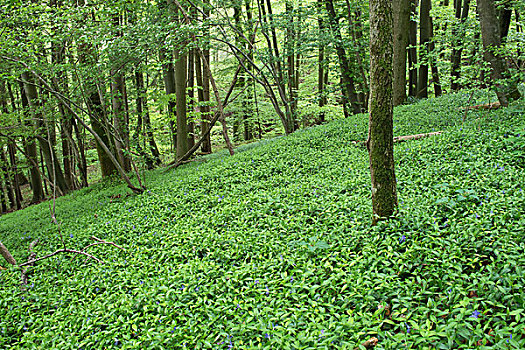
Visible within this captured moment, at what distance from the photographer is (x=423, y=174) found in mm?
4559

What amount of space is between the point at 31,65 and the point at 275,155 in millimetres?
5660

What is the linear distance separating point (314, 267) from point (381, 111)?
171 cm

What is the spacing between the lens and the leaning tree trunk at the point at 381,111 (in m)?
3.21

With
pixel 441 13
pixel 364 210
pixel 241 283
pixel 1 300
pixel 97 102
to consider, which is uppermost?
pixel 441 13

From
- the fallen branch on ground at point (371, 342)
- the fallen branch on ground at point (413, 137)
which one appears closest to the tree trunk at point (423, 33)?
the fallen branch on ground at point (413, 137)

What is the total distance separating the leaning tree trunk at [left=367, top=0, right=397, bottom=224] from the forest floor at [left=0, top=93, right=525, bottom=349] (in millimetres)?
254

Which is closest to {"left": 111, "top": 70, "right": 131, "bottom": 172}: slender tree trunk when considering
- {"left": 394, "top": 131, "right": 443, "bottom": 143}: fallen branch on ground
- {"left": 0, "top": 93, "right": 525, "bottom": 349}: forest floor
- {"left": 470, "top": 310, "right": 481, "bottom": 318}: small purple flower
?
{"left": 0, "top": 93, "right": 525, "bottom": 349}: forest floor

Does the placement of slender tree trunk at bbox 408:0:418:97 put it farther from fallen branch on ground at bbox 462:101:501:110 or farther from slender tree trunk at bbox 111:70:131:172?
slender tree trunk at bbox 111:70:131:172

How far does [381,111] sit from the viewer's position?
3.31m

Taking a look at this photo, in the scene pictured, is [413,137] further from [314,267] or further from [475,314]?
[475,314]

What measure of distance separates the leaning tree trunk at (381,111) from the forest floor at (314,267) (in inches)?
10.0

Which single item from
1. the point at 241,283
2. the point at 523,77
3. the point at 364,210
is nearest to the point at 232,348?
the point at 241,283

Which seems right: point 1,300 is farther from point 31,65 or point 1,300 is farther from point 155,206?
point 31,65

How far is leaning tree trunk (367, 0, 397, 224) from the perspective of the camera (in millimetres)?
3205
